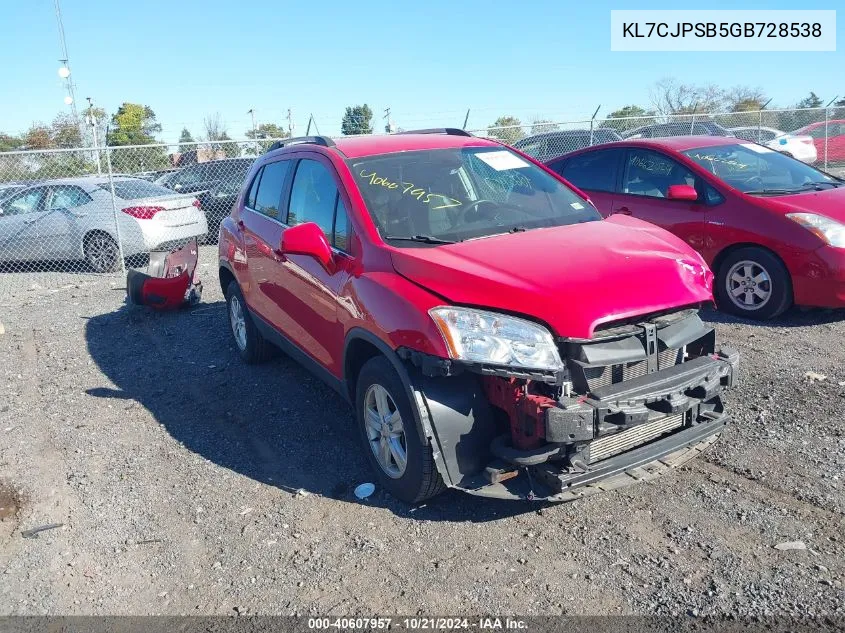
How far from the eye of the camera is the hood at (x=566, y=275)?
130 inches

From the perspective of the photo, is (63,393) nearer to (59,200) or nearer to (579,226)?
(579,226)

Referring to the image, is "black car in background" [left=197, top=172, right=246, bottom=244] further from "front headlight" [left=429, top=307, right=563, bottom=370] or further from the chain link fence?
"front headlight" [left=429, top=307, right=563, bottom=370]

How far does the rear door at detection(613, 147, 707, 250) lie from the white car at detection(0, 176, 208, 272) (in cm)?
707

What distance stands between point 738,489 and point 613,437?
34.5 inches

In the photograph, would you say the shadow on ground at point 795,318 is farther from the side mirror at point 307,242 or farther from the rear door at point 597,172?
the side mirror at point 307,242

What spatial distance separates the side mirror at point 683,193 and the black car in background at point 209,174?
9.17 meters

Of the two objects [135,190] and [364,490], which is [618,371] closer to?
[364,490]

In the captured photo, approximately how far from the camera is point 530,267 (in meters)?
3.54

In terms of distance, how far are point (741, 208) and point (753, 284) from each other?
2.27 ft

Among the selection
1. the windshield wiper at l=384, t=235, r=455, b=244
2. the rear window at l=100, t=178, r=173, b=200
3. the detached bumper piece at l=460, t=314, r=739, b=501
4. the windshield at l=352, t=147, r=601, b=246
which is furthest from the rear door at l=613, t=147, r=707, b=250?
the rear window at l=100, t=178, r=173, b=200

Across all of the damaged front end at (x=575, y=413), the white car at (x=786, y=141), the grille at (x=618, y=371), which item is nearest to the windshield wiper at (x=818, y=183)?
the damaged front end at (x=575, y=413)

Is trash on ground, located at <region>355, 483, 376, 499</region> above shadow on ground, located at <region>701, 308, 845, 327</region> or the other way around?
the other way around

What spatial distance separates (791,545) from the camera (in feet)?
10.6

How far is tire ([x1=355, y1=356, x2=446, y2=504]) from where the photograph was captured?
3484 millimetres
